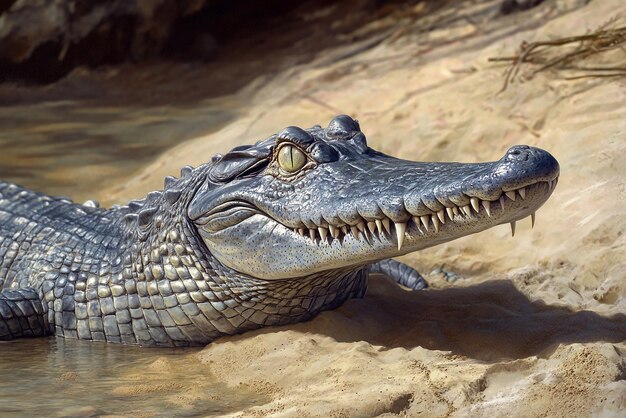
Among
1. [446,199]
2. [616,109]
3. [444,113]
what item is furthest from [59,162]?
[446,199]

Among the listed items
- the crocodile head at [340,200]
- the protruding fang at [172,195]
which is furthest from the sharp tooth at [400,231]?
the protruding fang at [172,195]

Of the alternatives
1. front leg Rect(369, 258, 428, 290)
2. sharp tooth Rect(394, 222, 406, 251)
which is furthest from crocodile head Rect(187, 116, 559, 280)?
front leg Rect(369, 258, 428, 290)

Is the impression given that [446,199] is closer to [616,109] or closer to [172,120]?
[616,109]

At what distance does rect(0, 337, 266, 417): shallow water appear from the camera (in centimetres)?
348

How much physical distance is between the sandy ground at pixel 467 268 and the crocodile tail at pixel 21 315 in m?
0.94

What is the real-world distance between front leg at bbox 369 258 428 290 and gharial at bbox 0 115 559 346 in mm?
777

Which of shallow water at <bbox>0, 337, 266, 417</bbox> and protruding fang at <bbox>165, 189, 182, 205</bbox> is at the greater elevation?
protruding fang at <bbox>165, 189, 182, 205</bbox>

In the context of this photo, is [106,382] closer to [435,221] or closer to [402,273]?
[435,221]

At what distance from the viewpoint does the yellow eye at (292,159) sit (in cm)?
413

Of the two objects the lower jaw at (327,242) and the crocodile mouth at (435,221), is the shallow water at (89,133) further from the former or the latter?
the crocodile mouth at (435,221)

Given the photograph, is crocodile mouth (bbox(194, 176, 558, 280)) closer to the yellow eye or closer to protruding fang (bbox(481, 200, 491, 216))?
protruding fang (bbox(481, 200, 491, 216))

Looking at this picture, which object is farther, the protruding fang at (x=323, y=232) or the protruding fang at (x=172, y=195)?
the protruding fang at (x=172, y=195)

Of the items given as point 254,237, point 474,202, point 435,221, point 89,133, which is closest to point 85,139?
point 89,133

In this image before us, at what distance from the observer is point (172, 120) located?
8766 millimetres
